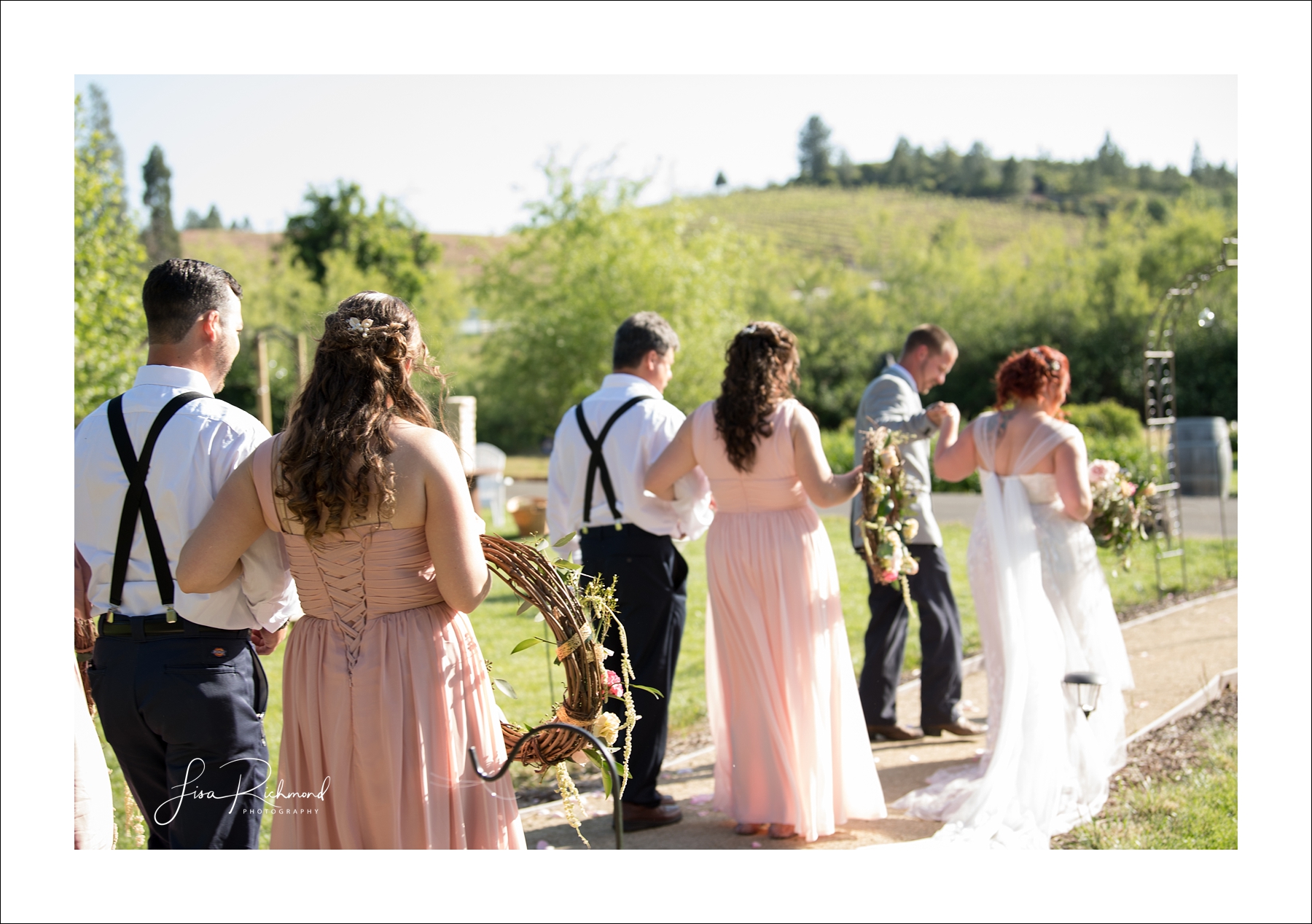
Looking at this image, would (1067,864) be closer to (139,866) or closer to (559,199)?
(139,866)

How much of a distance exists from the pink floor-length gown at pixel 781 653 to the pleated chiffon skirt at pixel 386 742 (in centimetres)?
183

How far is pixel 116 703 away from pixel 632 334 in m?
2.76

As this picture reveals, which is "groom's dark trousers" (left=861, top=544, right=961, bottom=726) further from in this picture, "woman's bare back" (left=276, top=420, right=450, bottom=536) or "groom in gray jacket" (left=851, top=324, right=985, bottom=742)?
"woman's bare back" (left=276, top=420, right=450, bottom=536)

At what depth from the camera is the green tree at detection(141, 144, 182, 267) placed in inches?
2228

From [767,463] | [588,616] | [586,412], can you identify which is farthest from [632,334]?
[588,616]

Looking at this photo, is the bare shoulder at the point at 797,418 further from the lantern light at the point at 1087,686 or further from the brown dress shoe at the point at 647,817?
the brown dress shoe at the point at 647,817

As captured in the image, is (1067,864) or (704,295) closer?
(1067,864)

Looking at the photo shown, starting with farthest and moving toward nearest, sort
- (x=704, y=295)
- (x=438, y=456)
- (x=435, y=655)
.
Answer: (x=704, y=295) < (x=435, y=655) < (x=438, y=456)

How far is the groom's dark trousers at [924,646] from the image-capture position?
5770 mm

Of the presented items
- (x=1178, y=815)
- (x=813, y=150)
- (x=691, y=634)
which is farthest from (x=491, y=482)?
(x=813, y=150)

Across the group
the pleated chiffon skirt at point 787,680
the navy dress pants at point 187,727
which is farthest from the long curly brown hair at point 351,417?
the pleated chiffon skirt at point 787,680

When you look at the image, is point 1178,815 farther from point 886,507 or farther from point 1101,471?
point 1101,471

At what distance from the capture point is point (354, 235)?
42.5 m

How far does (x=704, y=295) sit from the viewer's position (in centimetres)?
2328
